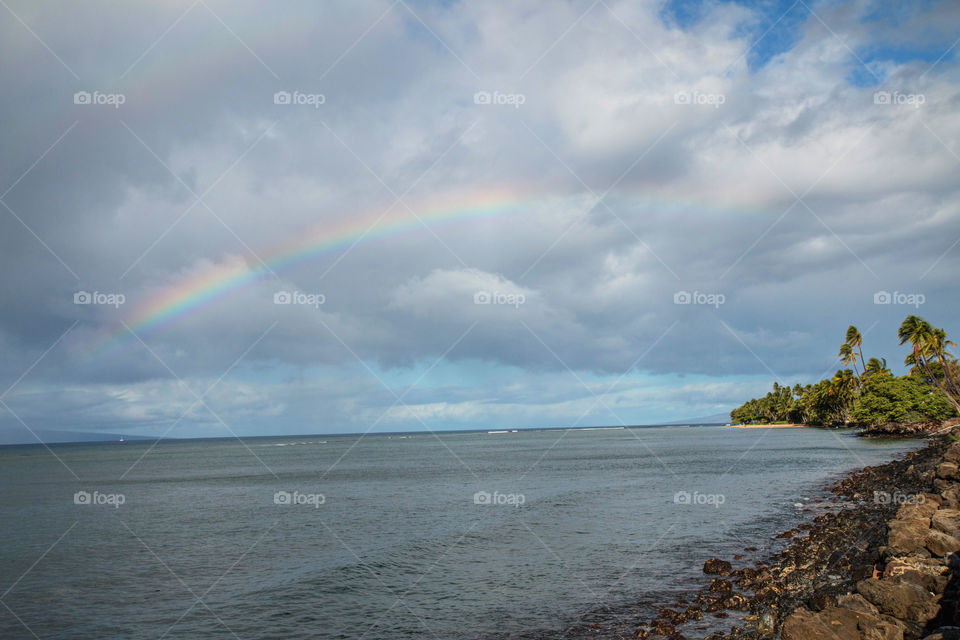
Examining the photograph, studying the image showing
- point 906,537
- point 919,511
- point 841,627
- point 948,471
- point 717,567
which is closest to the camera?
point 841,627

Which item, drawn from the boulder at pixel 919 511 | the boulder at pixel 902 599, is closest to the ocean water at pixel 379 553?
the boulder at pixel 919 511

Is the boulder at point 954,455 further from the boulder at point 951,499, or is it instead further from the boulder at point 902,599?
the boulder at point 902,599

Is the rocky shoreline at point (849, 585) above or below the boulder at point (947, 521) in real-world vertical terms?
below

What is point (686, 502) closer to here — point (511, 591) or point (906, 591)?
point (511, 591)

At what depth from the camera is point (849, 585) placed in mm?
17422

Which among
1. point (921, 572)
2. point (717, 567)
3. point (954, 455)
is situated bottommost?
point (717, 567)

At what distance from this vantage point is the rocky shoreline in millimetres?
12734

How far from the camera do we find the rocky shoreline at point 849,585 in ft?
41.8

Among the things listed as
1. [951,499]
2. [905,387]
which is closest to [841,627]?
[951,499]

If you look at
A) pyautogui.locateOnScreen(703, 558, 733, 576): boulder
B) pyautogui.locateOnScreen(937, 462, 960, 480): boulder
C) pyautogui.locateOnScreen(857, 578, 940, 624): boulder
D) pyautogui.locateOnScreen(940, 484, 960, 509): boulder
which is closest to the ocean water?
pyautogui.locateOnScreen(703, 558, 733, 576): boulder

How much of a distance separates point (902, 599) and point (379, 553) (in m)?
22.4

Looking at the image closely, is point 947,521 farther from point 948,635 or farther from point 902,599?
point 948,635

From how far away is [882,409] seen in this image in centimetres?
9950

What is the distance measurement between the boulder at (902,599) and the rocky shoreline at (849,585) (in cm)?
2
